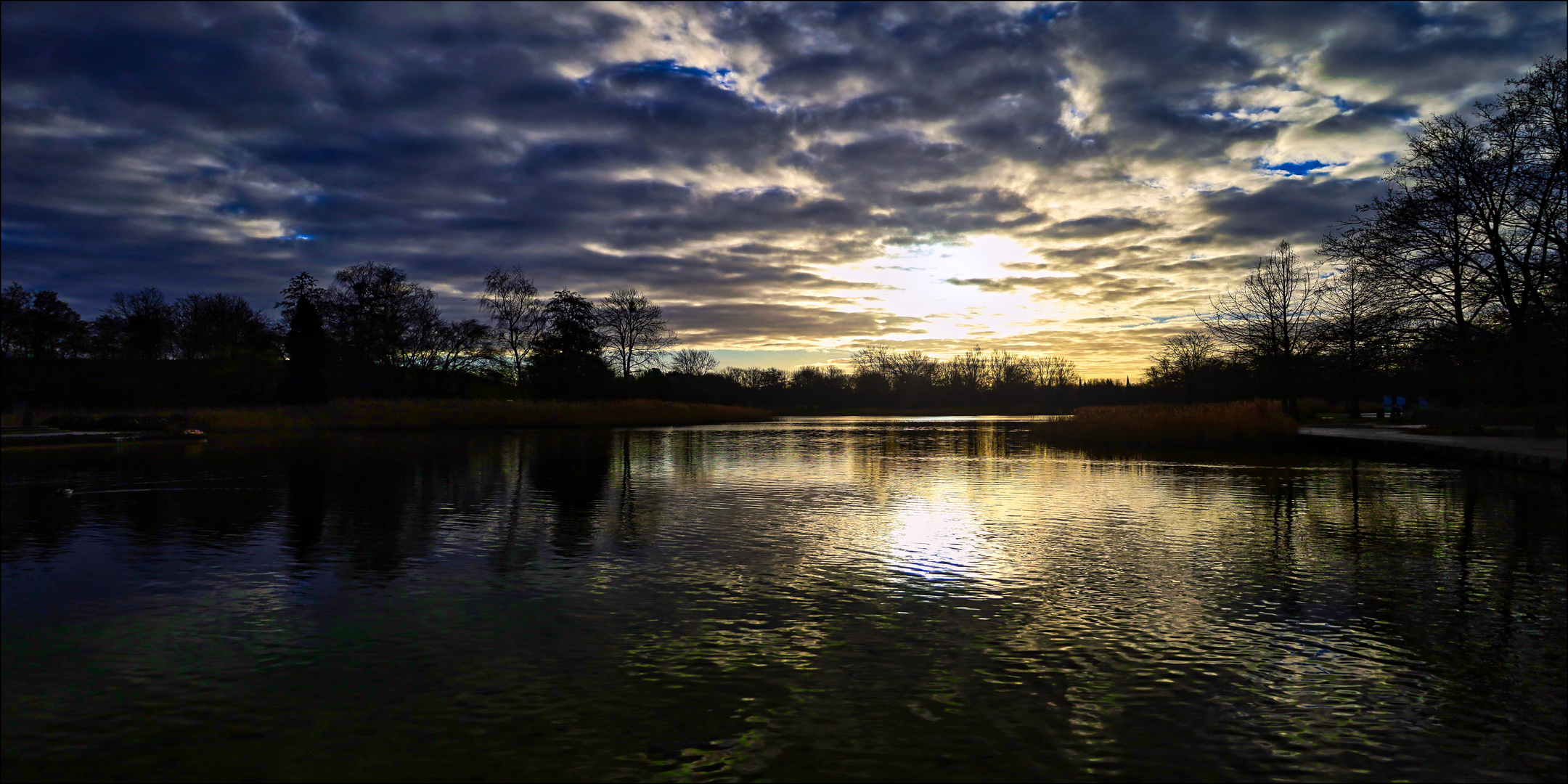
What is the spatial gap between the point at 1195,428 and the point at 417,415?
3409 centimetres

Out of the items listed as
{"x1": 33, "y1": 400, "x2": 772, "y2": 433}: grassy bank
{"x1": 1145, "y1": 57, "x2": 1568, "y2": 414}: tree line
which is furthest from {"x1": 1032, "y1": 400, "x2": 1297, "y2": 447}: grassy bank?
{"x1": 33, "y1": 400, "x2": 772, "y2": 433}: grassy bank

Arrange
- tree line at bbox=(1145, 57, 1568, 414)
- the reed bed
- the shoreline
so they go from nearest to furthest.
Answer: tree line at bbox=(1145, 57, 1568, 414) → the shoreline → the reed bed

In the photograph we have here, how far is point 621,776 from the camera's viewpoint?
10.6 feet

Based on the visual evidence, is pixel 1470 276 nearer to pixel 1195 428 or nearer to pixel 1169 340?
pixel 1195 428

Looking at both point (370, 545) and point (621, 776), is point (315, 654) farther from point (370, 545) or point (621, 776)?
point (370, 545)

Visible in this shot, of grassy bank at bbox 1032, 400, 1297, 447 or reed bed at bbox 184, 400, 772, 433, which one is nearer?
grassy bank at bbox 1032, 400, 1297, 447

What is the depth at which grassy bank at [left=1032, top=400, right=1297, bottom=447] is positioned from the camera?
26.7m

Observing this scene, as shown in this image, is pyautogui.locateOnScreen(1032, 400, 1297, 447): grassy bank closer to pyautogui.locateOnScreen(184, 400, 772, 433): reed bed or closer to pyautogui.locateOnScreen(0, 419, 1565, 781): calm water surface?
pyautogui.locateOnScreen(0, 419, 1565, 781): calm water surface

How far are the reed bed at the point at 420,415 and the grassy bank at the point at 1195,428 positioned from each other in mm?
25180

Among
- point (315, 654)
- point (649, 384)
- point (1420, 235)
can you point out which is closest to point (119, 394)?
point (649, 384)

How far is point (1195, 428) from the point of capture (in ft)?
88.5

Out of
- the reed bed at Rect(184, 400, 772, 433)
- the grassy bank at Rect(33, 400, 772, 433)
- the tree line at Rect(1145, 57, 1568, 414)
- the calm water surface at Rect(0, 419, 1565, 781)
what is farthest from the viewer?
the reed bed at Rect(184, 400, 772, 433)

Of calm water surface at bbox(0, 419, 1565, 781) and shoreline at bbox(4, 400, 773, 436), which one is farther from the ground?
A: shoreline at bbox(4, 400, 773, 436)

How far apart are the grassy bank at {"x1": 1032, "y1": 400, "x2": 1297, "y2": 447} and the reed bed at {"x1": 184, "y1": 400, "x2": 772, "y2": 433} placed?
2518 cm
